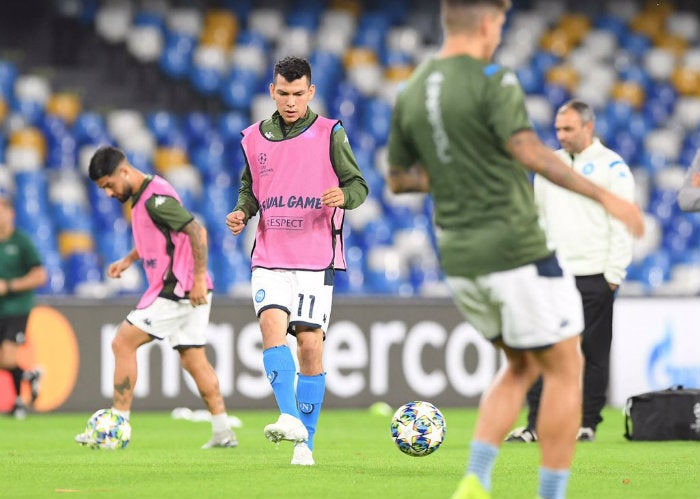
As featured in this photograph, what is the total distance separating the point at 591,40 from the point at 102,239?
914 cm

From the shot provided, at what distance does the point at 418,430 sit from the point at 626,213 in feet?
11.6

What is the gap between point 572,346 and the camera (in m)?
5.19

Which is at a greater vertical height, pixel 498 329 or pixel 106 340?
pixel 498 329

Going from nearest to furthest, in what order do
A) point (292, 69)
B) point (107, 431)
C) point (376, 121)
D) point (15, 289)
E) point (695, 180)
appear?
point (695, 180) < point (292, 69) < point (107, 431) < point (15, 289) < point (376, 121)

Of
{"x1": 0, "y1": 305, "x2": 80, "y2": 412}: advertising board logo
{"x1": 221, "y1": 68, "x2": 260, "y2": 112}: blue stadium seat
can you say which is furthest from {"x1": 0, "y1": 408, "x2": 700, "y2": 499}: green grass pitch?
{"x1": 221, "y1": 68, "x2": 260, "y2": 112}: blue stadium seat

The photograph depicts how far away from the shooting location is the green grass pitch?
646 centimetres

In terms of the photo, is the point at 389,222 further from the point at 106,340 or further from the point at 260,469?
the point at 260,469

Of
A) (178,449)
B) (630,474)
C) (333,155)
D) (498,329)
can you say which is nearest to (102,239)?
(178,449)

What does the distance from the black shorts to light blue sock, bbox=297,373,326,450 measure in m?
6.54

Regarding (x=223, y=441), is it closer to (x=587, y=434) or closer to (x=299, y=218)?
(x=299, y=218)

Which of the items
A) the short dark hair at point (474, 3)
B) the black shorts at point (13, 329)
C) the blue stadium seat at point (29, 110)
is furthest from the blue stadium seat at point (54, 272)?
the short dark hair at point (474, 3)

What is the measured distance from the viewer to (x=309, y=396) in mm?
7965

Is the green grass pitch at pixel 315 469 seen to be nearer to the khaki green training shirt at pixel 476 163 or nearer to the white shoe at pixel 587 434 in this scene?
the white shoe at pixel 587 434

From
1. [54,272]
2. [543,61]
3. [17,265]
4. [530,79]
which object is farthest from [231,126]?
[17,265]
